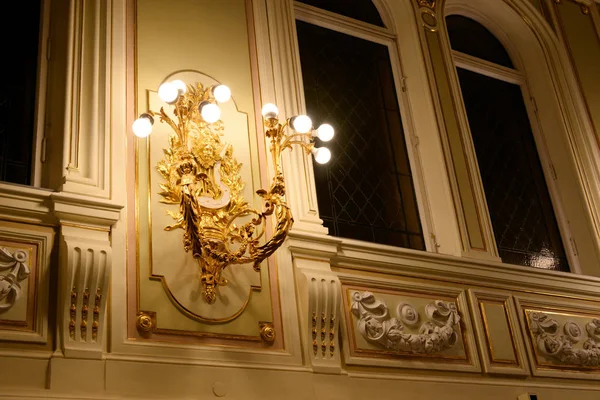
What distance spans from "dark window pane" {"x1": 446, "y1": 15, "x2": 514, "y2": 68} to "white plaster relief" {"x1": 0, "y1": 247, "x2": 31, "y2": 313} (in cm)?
472

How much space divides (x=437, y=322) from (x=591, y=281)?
1644 millimetres

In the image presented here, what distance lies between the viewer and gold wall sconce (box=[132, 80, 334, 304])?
4762 millimetres

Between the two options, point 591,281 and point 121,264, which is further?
point 591,281

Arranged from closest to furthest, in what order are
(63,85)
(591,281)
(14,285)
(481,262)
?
(14,285)
(63,85)
(481,262)
(591,281)

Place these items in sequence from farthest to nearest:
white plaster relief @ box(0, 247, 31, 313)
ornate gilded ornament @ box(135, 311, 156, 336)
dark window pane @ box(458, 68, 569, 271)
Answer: dark window pane @ box(458, 68, 569, 271) → ornate gilded ornament @ box(135, 311, 156, 336) → white plaster relief @ box(0, 247, 31, 313)

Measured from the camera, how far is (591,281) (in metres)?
6.60

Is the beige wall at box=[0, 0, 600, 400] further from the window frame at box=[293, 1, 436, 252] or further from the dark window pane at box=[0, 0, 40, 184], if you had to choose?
the dark window pane at box=[0, 0, 40, 184]

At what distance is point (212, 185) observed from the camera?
5047 millimetres

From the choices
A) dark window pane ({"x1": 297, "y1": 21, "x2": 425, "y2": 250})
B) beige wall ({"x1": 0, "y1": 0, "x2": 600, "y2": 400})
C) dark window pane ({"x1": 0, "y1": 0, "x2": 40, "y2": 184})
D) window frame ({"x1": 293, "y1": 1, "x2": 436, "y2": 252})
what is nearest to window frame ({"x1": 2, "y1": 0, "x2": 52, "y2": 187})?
dark window pane ({"x1": 0, "y1": 0, "x2": 40, "y2": 184})

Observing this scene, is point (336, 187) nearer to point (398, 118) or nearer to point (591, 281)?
point (398, 118)

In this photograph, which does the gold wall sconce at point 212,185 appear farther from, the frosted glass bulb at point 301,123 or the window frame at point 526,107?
the window frame at point 526,107

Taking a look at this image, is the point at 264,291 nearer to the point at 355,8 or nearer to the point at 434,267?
the point at 434,267

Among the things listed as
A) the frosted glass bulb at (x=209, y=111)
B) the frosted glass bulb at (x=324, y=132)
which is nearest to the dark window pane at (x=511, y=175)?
the frosted glass bulb at (x=324, y=132)

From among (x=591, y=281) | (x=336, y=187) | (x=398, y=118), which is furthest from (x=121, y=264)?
(x=591, y=281)
